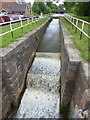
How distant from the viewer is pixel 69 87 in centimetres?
310

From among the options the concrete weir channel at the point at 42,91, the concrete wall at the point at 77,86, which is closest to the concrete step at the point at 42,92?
the concrete weir channel at the point at 42,91

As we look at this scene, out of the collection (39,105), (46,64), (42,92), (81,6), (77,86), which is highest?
(81,6)

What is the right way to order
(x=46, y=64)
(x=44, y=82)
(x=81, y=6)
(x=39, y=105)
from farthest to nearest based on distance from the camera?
(x=81, y=6)
(x=46, y=64)
(x=44, y=82)
(x=39, y=105)

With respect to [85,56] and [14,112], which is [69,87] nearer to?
[85,56]

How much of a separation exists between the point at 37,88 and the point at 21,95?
729mm

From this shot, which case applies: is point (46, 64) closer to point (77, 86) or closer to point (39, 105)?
point (39, 105)

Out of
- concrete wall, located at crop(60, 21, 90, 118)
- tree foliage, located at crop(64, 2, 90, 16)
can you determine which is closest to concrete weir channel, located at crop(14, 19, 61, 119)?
concrete wall, located at crop(60, 21, 90, 118)

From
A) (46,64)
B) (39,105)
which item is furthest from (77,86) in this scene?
(46,64)

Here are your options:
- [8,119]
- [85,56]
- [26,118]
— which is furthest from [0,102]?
[85,56]

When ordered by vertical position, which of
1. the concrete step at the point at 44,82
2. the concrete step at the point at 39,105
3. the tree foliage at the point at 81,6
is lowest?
the concrete step at the point at 39,105

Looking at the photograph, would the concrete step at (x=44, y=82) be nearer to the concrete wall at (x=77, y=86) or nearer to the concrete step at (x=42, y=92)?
the concrete step at (x=42, y=92)

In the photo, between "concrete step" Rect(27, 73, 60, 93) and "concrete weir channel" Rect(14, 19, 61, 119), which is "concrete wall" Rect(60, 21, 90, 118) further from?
"concrete step" Rect(27, 73, 60, 93)

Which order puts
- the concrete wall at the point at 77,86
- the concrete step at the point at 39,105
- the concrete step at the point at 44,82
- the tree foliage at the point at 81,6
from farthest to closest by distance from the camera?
the tree foliage at the point at 81,6 → the concrete step at the point at 44,82 → the concrete step at the point at 39,105 → the concrete wall at the point at 77,86

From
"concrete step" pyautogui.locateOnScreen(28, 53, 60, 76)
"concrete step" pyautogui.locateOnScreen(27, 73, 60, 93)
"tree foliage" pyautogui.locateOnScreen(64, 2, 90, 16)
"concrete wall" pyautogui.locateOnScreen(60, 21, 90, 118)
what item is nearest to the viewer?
"concrete wall" pyautogui.locateOnScreen(60, 21, 90, 118)
